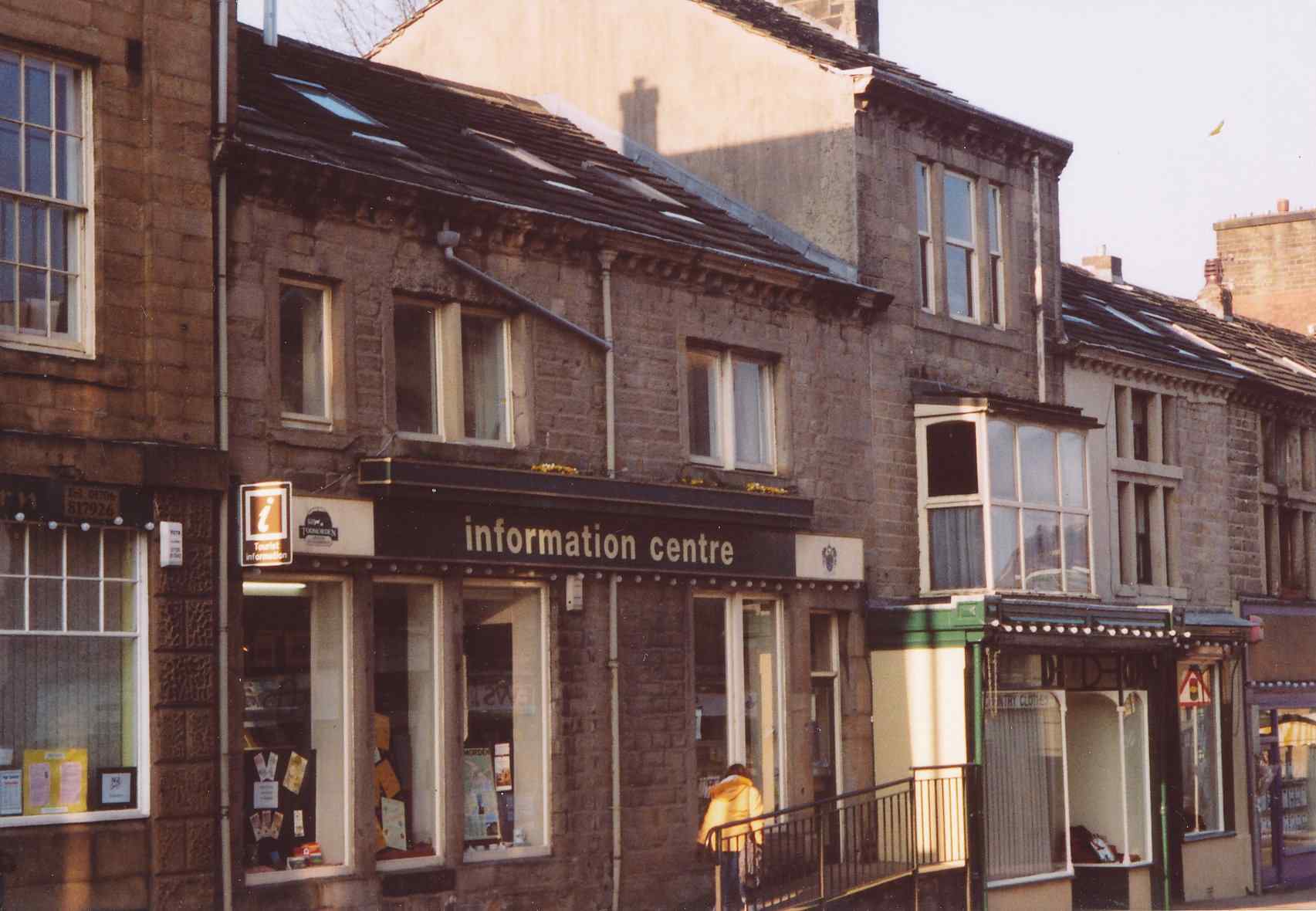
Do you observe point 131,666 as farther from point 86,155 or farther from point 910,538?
point 910,538

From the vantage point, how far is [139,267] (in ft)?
51.6

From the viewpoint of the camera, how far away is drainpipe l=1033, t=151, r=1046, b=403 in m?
26.5

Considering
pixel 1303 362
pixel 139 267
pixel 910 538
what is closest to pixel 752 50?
pixel 910 538

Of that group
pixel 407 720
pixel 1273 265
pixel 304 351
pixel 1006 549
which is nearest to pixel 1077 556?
pixel 1006 549

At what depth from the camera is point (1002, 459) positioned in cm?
2391

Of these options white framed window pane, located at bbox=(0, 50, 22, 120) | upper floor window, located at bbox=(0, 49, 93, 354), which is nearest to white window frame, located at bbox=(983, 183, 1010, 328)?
upper floor window, located at bbox=(0, 49, 93, 354)

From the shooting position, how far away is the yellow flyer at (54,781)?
14.8 m

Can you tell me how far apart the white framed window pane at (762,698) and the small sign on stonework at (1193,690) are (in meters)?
8.41

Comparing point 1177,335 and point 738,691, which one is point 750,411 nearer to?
point 738,691

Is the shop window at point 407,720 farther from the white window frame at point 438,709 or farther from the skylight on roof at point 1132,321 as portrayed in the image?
the skylight on roof at point 1132,321

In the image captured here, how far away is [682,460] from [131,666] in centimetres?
723

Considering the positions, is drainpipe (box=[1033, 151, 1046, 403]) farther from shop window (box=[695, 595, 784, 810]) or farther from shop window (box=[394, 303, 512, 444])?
shop window (box=[394, 303, 512, 444])

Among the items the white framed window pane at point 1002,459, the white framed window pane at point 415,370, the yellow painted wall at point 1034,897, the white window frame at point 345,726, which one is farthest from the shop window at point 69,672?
the white framed window pane at point 1002,459

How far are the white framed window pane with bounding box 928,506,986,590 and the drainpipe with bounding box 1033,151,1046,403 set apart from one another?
128 inches
